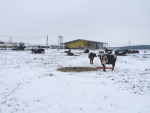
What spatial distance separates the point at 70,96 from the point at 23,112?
6.08 feet

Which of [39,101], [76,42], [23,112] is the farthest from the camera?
[76,42]

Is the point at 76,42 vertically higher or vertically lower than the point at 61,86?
higher

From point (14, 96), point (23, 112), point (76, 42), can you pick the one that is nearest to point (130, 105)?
point (23, 112)

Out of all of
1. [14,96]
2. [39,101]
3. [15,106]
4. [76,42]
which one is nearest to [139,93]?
[39,101]

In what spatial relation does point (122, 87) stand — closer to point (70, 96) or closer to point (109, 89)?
point (109, 89)

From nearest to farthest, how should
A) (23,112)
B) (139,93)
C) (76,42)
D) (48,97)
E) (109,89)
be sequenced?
(23,112)
(48,97)
(139,93)
(109,89)
(76,42)

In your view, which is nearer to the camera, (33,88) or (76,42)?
(33,88)

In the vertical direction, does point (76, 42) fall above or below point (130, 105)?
above

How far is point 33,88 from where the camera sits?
18.1 ft

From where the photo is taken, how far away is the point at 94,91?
17.2ft

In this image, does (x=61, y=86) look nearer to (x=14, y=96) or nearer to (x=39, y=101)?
(x=39, y=101)

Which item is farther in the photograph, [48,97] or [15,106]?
[48,97]

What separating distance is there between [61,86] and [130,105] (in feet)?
10.7

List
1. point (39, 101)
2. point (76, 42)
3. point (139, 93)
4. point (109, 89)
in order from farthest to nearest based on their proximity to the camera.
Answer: point (76, 42) < point (109, 89) < point (139, 93) < point (39, 101)
